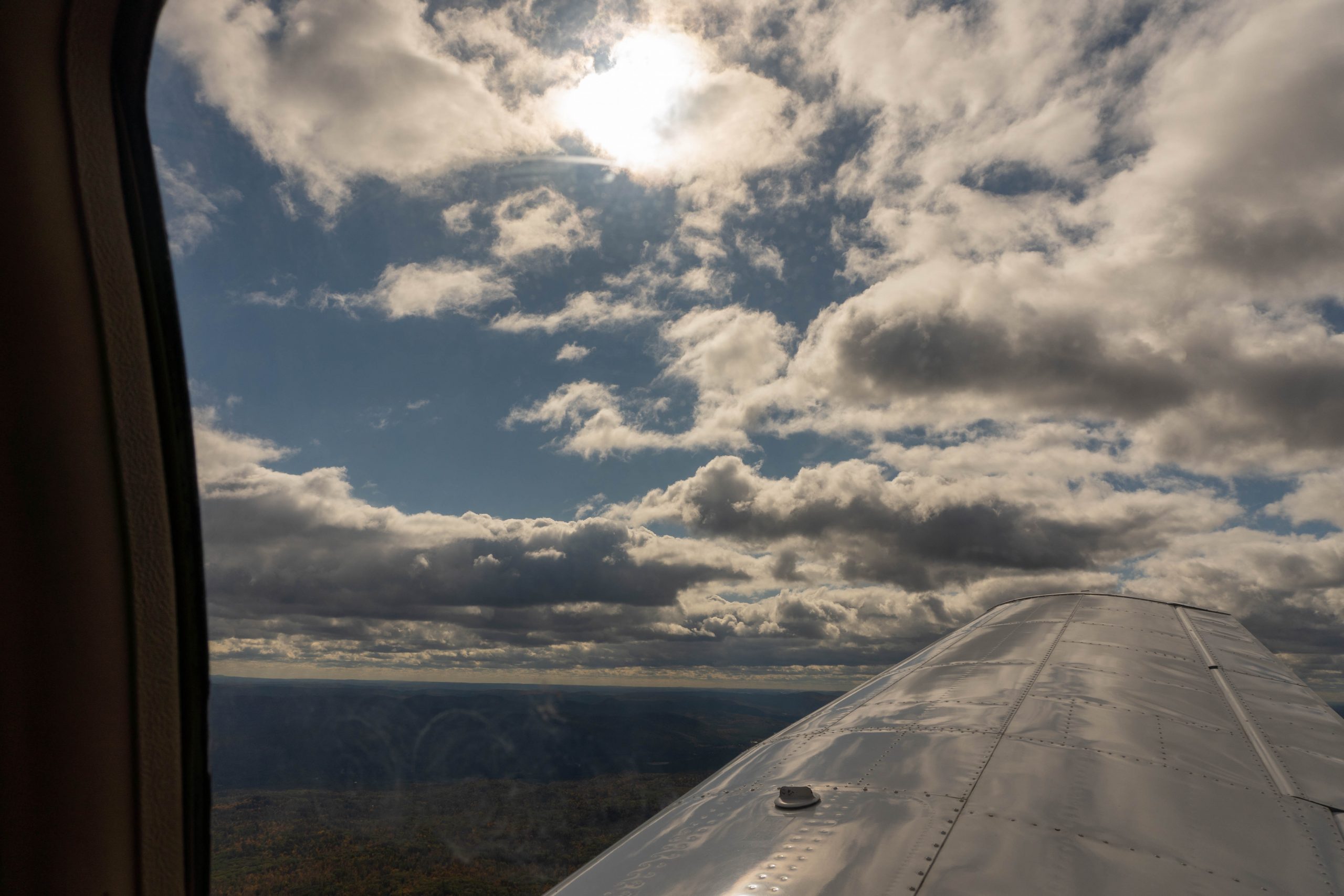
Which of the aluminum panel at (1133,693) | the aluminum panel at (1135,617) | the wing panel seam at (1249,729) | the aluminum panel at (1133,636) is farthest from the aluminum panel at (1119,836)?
the aluminum panel at (1135,617)

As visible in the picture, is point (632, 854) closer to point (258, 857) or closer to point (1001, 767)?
point (1001, 767)

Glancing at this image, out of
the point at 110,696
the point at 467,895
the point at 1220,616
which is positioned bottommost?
the point at 467,895

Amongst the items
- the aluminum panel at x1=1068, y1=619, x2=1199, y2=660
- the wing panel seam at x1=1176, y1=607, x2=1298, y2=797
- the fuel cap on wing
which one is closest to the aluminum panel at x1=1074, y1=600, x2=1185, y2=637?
the aluminum panel at x1=1068, y1=619, x2=1199, y2=660

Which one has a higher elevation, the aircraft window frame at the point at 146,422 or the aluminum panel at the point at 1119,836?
the aircraft window frame at the point at 146,422

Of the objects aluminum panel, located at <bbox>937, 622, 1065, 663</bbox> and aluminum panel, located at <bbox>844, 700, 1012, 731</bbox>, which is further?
aluminum panel, located at <bbox>937, 622, 1065, 663</bbox>

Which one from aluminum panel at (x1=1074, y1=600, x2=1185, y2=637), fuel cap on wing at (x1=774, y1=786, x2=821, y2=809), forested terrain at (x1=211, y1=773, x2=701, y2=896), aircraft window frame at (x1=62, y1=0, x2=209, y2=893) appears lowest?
forested terrain at (x1=211, y1=773, x2=701, y2=896)

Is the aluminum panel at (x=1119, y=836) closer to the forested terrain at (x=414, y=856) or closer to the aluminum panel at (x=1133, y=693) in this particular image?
the aluminum panel at (x=1133, y=693)

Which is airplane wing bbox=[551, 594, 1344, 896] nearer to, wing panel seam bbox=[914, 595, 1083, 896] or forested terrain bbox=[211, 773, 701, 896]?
wing panel seam bbox=[914, 595, 1083, 896]

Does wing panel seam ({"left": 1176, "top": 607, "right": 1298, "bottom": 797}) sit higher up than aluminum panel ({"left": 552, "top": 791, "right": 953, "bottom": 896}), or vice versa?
aluminum panel ({"left": 552, "top": 791, "right": 953, "bottom": 896})

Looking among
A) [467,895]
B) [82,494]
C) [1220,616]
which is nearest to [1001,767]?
[82,494]
